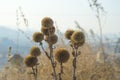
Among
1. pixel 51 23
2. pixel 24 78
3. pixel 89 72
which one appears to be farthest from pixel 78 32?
pixel 24 78

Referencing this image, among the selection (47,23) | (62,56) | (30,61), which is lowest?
(30,61)

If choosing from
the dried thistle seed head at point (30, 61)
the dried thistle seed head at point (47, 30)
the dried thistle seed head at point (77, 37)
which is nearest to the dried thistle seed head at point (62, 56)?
the dried thistle seed head at point (77, 37)

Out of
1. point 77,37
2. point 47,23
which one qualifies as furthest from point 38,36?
point 77,37

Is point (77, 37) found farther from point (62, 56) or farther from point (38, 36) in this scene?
point (38, 36)

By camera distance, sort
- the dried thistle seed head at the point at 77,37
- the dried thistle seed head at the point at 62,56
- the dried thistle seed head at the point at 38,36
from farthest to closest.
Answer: the dried thistle seed head at the point at 38,36
the dried thistle seed head at the point at 62,56
the dried thistle seed head at the point at 77,37

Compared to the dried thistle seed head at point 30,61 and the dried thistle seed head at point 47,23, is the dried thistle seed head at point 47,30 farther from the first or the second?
the dried thistle seed head at point 30,61

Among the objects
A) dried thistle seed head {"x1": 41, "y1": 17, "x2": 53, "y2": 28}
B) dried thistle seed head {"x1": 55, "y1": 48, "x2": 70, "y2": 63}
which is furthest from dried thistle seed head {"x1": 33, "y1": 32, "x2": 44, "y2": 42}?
dried thistle seed head {"x1": 55, "y1": 48, "x2": 70, "y2": 63}

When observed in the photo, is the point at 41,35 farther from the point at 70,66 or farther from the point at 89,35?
the point at 89,35

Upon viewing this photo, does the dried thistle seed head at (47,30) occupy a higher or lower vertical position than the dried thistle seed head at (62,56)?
higher

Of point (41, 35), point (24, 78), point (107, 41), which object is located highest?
point (41, 35)

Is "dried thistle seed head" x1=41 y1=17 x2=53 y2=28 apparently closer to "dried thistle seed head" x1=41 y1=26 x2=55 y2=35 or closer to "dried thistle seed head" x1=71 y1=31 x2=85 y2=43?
"dried thistle seed head" x1=41 y1=26 x2=55 y2=35

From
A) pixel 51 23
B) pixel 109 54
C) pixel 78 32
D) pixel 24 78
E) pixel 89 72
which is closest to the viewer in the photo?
pixel 78 32

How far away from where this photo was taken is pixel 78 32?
375 cm

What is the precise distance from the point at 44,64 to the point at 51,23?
210 cm
